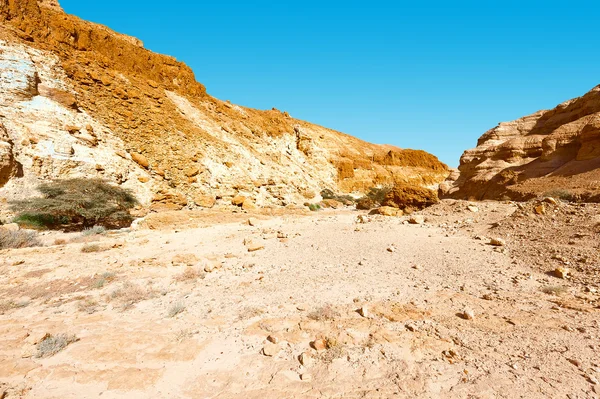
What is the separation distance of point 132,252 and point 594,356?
860 cm

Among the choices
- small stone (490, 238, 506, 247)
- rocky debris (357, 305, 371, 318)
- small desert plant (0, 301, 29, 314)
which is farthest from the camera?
small stone (490, 238, 506, 247)

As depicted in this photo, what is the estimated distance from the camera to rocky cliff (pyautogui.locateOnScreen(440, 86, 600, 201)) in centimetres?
1044

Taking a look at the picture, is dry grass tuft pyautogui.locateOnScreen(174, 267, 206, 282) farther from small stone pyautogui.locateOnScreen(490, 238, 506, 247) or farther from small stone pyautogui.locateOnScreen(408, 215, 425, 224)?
small stone pyautogui.locateOnScreen(408, 215, 425, 224)

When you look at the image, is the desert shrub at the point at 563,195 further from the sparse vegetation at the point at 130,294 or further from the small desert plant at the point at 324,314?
the sparse vegetation at the point at 130,294

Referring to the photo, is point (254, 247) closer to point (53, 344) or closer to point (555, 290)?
point (53, 344)

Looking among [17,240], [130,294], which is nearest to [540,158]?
[130,294]

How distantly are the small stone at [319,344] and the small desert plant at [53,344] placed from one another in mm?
2868

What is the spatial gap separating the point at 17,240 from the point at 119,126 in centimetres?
1158

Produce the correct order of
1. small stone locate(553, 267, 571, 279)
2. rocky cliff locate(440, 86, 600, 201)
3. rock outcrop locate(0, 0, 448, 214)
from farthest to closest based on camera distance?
1. rock outcrop locate(0, 0, 448, 214)
2. rocky cliff locate(440, 86, 600, 201)
3. small stone locate(553, 267, 571, 279)

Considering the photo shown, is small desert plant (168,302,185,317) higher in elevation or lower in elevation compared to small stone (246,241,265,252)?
lower

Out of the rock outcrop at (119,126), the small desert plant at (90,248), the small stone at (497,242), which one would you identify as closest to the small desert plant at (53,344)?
the small desert plant at (90,248)

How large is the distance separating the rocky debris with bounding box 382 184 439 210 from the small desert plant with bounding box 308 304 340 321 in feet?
32.7

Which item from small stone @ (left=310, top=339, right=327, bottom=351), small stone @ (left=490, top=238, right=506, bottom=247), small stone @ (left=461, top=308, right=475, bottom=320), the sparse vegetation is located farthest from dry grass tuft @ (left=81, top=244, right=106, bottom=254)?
small stone @ (left=490, top=238, right=506, bottom=247)

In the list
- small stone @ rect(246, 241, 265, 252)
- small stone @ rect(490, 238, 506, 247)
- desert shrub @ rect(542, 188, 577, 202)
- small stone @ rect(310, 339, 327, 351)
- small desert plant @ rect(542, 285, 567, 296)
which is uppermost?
desert shrub @ rect(542, 188, 577, 202)
